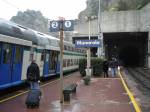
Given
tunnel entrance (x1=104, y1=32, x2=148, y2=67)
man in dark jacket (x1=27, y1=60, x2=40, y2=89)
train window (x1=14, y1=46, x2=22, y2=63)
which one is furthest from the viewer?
tunnel entrance (x1=104, y1=32, x2=148, y2=67)

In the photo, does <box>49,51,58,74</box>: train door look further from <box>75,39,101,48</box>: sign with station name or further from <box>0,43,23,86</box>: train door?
<box>0,43,23,86</box>: train door

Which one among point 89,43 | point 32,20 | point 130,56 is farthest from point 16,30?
point 32,20

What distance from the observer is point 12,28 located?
1833 centimetres

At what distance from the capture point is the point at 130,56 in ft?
276

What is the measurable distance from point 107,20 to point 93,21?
5.29 m

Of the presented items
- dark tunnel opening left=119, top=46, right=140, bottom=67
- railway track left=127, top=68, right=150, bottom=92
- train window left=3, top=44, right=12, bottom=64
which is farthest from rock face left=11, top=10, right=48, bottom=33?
train window left=3, top=44, right=12, bottom=64

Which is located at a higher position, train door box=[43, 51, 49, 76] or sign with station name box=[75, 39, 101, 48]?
sign with station name box=[75, 39, 101, 48]

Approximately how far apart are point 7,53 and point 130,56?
226 feet

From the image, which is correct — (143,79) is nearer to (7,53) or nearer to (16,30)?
(16,30)

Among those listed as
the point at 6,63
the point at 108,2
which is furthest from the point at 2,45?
the point at 108,2

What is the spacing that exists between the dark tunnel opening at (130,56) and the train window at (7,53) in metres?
61.8

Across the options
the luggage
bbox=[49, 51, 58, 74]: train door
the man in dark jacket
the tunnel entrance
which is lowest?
the luggage

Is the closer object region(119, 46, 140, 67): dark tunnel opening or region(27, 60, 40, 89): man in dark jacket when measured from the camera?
region(27, 60, 40, 89): man in dark jacket

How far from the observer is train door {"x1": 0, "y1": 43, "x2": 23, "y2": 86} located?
54.4 feet
